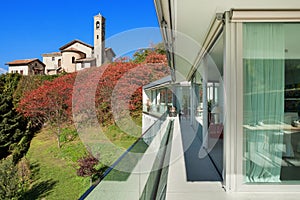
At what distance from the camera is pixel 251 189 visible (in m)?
3.17

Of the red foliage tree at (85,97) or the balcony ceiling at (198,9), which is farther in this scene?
the red foliage tree at (85,97)

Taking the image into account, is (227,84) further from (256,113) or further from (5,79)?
(5,79)

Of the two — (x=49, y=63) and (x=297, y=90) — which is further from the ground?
(x=49, y=63)

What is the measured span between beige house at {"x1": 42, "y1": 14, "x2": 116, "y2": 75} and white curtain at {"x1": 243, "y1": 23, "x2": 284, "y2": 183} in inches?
1016

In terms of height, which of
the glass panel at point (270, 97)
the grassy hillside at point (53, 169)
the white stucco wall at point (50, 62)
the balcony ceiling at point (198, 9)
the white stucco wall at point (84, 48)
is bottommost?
the grassy hillside at point (53, 169)

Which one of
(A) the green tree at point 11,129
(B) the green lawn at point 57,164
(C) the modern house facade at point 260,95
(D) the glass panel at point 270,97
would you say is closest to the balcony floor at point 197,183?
(C) the modern house facade at point 260,95

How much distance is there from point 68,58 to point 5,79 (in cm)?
1508

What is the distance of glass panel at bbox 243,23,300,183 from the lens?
10.2ft

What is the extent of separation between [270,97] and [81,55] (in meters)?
35.0

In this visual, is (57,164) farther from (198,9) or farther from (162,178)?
(198,9)

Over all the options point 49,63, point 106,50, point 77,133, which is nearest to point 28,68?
point 49,63

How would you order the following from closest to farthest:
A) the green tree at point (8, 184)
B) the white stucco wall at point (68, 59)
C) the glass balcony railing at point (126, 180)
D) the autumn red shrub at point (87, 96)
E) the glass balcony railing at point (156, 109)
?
the glass balcony railing at point (126, 180), the green tree at point (8, 184), the glass balcony railing at point (156, 109), the autumn red shrub at point (87, 96), the white stucco wall at point (68, 59)

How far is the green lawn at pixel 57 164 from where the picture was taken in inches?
472

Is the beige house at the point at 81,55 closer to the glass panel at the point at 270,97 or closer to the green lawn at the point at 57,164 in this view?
the green lawn at the point at 57,164
